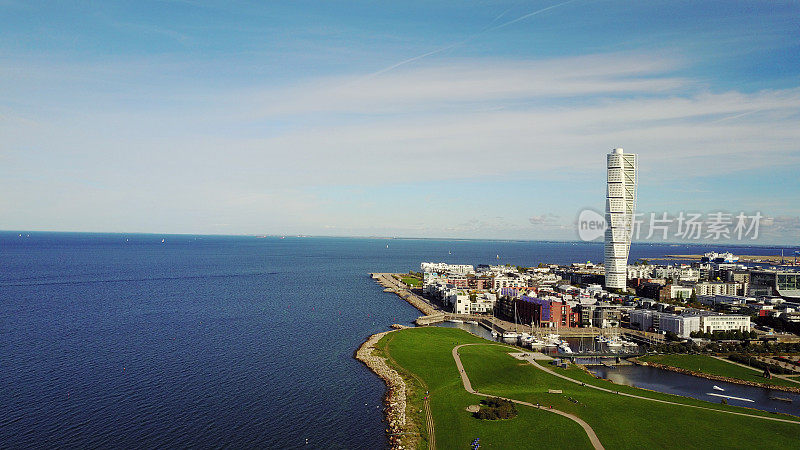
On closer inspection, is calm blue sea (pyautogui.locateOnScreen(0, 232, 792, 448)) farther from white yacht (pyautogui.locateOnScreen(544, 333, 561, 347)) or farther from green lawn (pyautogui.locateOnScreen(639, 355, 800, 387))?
green lawn (pyautogui.locateOnScreen(639, 355, 800, 387))

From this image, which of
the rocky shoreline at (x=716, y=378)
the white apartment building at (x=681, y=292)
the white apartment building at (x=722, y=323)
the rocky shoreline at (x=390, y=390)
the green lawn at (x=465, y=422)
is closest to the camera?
the green lawn at (x=465, y=422)

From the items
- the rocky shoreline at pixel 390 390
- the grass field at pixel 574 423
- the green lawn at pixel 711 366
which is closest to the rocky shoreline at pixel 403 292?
the rocky shoreline at pixel 390 390

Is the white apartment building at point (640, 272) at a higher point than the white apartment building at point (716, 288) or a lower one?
higher

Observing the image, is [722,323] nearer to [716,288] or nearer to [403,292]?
[716,288]

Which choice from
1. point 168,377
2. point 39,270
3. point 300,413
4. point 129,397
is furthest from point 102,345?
point 39,270

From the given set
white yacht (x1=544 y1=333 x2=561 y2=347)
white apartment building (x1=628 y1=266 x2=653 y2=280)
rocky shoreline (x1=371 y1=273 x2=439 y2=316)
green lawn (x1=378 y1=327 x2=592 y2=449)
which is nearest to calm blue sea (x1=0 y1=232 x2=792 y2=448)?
rocky shoreline (x1=371 y1=273 x2=439 y2=316)

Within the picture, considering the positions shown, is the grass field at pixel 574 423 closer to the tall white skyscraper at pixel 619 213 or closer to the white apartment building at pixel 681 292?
the white apartment building at pixel 681 292

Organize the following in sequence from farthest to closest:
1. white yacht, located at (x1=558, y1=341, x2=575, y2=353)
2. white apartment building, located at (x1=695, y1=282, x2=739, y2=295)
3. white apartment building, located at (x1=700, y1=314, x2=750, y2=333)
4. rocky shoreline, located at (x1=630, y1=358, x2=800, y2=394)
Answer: white apartment building, located at (x1=695, y1=282, x2=739, y2=295) < white apartment building, located at (x1=700, y1=314, x2=750, y2=333) < white yacht, located at (x1=558, y1=341, x2=575, y2=353) < rocky shoreline, located at (x1=630, y1=358, x2=800, y2=394)
